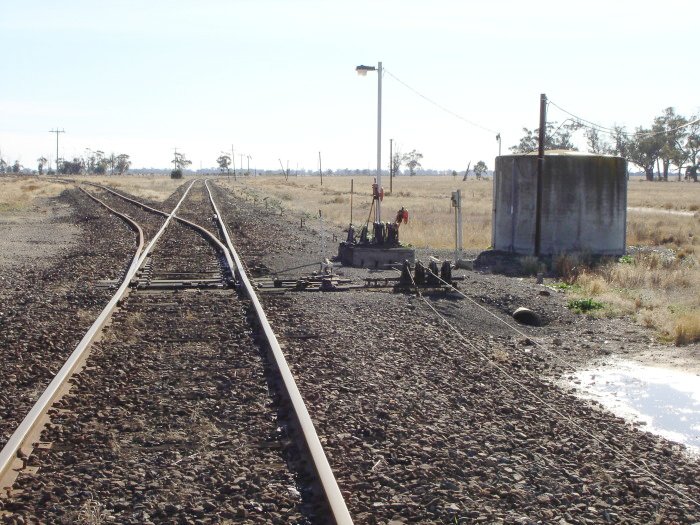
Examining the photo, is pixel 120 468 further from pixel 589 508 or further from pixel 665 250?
pixel 665 250

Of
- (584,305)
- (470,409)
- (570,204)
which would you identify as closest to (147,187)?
(570,204)

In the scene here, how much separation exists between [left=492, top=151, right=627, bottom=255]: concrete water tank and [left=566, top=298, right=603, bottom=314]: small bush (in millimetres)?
9399

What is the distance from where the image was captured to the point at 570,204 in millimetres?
23188

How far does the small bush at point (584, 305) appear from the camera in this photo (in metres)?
13.3

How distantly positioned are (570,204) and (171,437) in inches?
731

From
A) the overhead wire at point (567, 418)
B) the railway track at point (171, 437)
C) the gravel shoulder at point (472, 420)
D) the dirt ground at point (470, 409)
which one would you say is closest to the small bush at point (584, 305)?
the dirt ground at point (470, 409)

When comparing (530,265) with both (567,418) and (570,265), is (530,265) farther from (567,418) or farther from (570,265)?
(567,418)

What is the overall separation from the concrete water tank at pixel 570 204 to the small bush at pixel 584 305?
940 cm

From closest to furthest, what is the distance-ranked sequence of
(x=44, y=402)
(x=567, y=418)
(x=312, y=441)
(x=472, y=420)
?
(x=312, y=441) < (x=44, y=402) < (x=472, y=420) < (x=567, y=418)

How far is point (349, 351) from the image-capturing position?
30.1ft

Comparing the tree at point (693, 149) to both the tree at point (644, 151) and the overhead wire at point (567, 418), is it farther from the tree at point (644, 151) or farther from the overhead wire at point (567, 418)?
the overhead wire at point (567, 418)

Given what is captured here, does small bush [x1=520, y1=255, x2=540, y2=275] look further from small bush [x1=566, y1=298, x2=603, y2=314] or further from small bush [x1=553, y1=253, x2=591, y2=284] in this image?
small bush [x1=566, y1=298, x2=603, y2=314]

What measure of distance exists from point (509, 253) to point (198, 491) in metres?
18.7

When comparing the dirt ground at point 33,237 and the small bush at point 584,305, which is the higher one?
the dirt ground at point 33,237
